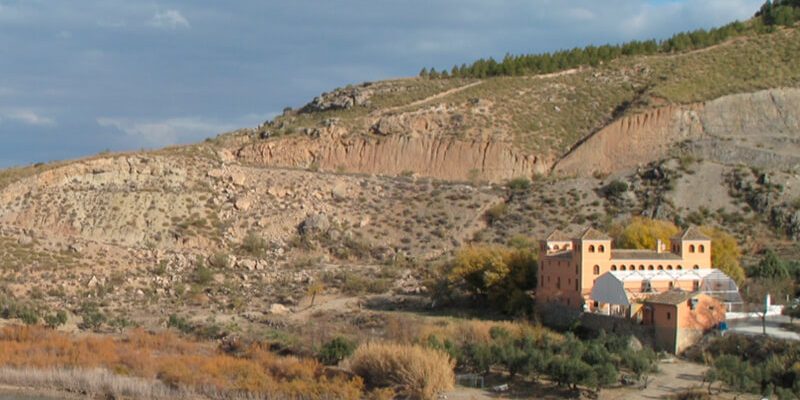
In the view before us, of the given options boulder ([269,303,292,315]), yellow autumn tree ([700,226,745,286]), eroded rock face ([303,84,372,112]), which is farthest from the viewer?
eroded rock face ([303,84,372,112])

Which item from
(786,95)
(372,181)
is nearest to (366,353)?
(372,181)

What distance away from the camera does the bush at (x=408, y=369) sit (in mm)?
31906

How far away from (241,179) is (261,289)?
13.1 metres

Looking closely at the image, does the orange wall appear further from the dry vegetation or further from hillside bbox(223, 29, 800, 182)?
hillside bbox(223, 29, 800, 182)

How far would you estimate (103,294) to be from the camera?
46688 millimetres

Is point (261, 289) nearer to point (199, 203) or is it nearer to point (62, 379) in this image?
point (199, 203)

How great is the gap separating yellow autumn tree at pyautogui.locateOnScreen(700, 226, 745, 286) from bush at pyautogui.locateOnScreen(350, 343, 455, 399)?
596 inches

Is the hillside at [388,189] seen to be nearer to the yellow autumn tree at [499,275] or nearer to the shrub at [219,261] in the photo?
the shrub at [219,261]

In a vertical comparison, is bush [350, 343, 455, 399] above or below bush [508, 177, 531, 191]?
below

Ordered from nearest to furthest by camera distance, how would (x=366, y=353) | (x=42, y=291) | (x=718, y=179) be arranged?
(x=366, y=353) < (x=42, y=291) < (x=718, y=179)

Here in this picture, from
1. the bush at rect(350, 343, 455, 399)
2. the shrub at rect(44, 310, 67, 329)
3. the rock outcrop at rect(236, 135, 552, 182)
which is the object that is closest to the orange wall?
the bush at rect(350, 343, 455, 399)

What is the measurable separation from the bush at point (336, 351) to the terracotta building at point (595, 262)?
30.1 feet

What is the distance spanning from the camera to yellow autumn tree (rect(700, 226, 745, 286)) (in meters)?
43.6

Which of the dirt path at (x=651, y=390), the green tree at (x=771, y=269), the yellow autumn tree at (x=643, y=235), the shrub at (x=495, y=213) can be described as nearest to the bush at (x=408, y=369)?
the dirt path at (x=651, y=390)
